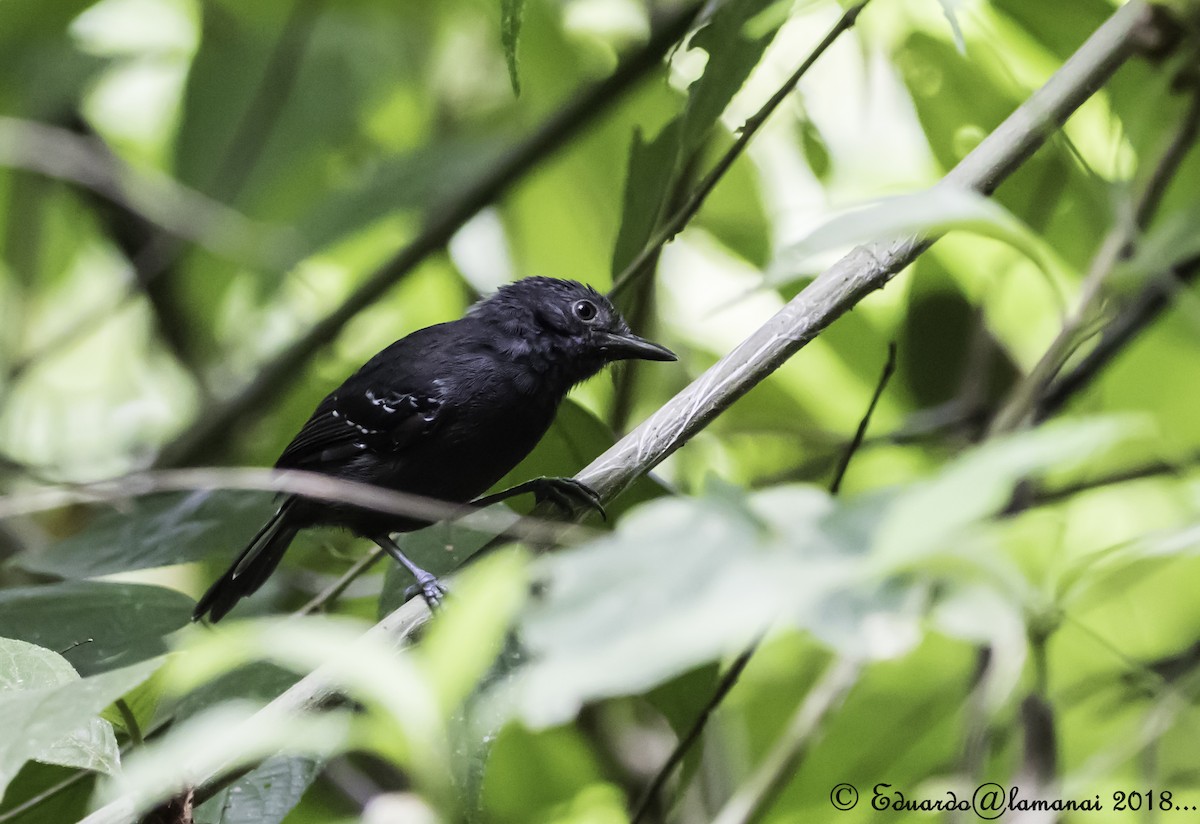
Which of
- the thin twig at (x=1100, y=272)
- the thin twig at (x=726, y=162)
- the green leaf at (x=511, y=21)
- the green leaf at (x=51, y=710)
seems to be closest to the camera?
the green leaf at (x=51, y=710)

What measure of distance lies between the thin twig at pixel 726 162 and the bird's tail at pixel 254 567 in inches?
50.8

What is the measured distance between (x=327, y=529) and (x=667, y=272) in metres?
1.46

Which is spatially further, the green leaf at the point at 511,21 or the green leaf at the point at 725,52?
the green leaf at the point at 725,52

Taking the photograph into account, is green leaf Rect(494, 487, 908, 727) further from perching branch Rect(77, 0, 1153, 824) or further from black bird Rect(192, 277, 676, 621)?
black bird Rect(192, 277, 676, 621)

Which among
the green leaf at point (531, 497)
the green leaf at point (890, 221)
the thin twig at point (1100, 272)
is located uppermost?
the green leaf at point (890, 221)

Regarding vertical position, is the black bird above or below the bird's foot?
above

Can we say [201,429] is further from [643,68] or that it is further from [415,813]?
[415,813]

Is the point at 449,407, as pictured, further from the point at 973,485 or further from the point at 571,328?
the point at 973,485

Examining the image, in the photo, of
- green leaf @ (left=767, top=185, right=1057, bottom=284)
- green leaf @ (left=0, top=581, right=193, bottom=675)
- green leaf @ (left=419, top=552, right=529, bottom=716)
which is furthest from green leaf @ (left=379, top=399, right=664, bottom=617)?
green leaf @ (left=419, top=552, right=529, bottom=716)

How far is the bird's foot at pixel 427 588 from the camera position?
2541 millimetres

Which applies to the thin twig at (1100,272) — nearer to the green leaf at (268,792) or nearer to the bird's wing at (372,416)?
the green leaf at (268,792)

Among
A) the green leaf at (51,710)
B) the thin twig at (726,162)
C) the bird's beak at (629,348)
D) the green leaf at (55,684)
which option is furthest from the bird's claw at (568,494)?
the green leaf at (51,710)

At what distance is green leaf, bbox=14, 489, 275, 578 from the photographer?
2803 millimetres

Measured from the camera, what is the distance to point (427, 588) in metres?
2.60
